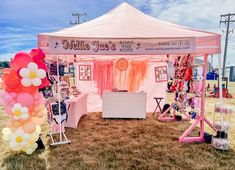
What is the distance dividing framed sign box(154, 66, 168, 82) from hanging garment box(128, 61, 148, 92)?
0.43 meters

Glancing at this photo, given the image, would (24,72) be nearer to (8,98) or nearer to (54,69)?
(8,98)

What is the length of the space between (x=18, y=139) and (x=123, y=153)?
1.83 metres

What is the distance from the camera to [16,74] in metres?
3.47

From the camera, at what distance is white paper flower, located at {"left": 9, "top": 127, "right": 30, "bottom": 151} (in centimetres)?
346

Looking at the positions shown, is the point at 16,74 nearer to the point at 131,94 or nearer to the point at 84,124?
the point at 84,124

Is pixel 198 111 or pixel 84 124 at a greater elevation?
pixel 198 111

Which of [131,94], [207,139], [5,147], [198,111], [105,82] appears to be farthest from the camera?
[105,82]

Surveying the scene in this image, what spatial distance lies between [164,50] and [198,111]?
1766mm

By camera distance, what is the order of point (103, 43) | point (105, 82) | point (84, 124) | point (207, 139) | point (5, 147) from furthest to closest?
point (105, 82)
point (84, 124)
point (207, 139)
point (5, 147)
point (103, 43)

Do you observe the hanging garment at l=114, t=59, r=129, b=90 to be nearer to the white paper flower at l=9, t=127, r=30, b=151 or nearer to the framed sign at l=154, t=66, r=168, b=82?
the framed sign at l=154, t=66, r=168, b=82

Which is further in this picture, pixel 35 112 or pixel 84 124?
pixel 84 124

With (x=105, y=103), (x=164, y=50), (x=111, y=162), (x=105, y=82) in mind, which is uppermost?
(x=164, y=50)

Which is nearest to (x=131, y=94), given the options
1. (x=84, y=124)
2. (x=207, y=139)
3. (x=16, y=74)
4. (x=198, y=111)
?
(x=84, y=124)

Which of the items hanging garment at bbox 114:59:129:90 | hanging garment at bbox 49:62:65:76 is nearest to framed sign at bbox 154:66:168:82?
hanging garment at bbox 114:59:129:90
